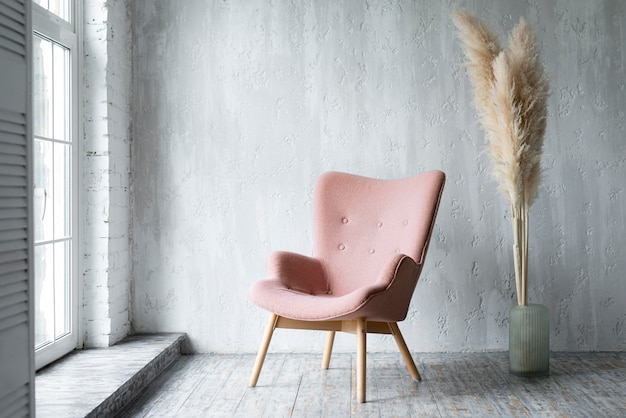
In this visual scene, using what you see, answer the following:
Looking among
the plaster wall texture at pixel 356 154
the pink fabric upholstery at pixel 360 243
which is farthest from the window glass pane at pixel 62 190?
the pink fabric upholstery at pixel 360 243

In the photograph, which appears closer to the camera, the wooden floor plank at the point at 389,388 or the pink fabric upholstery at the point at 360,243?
the wooden floor plank at the point at 389,388

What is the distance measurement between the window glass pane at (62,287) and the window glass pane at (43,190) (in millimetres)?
133

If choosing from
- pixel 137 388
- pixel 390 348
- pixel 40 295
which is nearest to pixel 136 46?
pixel 40 295

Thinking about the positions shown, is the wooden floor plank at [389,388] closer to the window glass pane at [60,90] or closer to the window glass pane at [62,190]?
the window glass pane at [62,190]

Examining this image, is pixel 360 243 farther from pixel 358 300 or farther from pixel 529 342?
pixel 529 342

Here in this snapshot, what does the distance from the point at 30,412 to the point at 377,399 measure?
139 centimetres

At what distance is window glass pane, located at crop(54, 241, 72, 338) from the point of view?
10.3 feet

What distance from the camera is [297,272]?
3.24 m

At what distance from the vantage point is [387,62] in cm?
369

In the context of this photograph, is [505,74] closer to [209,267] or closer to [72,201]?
[209,267]

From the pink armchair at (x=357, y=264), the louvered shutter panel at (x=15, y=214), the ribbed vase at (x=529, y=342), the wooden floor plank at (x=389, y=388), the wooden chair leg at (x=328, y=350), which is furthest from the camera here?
the wooden chair leg at (x=328, y=350)

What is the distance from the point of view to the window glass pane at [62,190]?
3127 millimetres

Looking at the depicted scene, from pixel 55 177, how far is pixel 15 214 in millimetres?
1269

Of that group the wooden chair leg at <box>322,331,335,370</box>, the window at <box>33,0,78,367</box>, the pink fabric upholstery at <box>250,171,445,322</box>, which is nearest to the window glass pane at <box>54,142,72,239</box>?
the window at <box>33,0,78,367</box>
